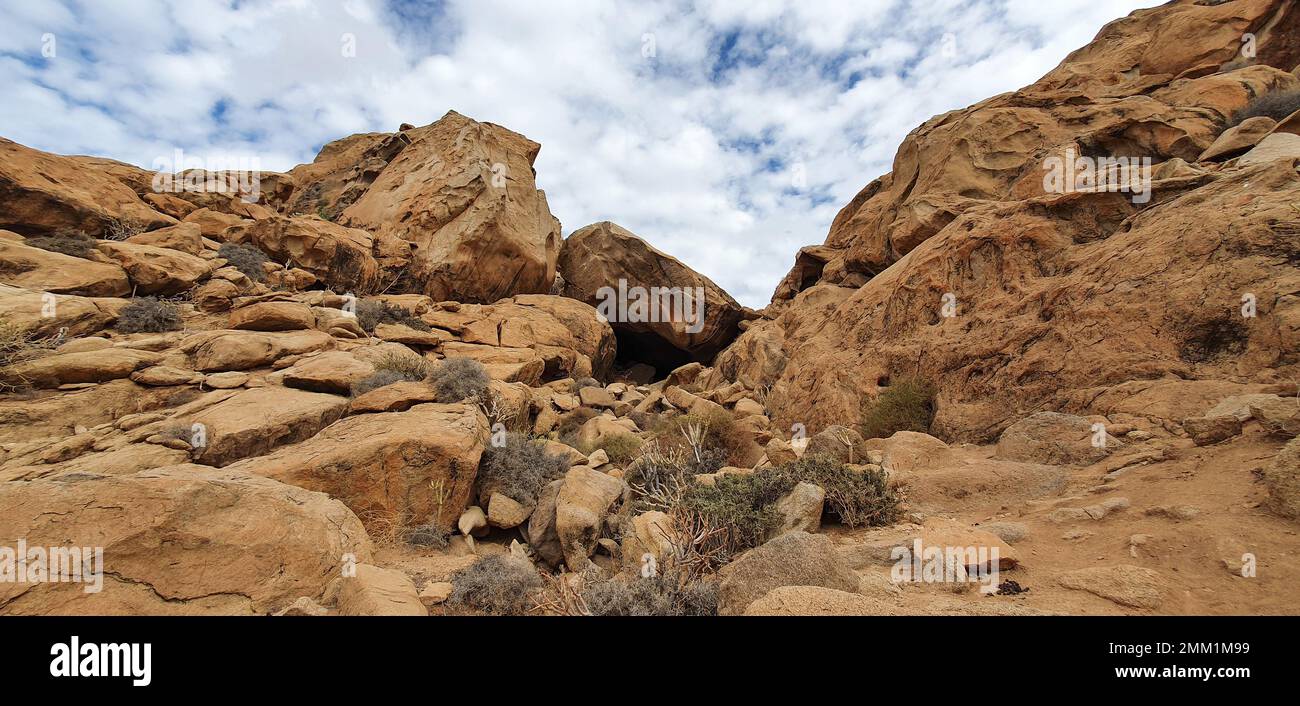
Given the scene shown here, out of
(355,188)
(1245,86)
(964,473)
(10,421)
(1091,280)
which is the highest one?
(355,188)

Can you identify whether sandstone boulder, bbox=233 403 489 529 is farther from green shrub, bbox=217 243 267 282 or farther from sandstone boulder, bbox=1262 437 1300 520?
green shrub, bbox=217 243 267 282

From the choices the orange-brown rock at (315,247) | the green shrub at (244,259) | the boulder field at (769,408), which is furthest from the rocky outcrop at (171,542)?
the orange-brown rock at (315,247)

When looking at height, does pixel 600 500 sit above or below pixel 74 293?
below

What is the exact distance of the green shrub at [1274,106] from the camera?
9.03 meters

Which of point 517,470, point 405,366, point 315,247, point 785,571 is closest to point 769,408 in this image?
point 517,470

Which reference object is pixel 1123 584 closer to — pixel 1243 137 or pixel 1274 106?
pixel 1243 137

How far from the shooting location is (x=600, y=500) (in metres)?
6.11

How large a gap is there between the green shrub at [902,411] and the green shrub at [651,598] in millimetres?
6416

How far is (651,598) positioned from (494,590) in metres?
1.46

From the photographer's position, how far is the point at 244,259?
12.5 m
